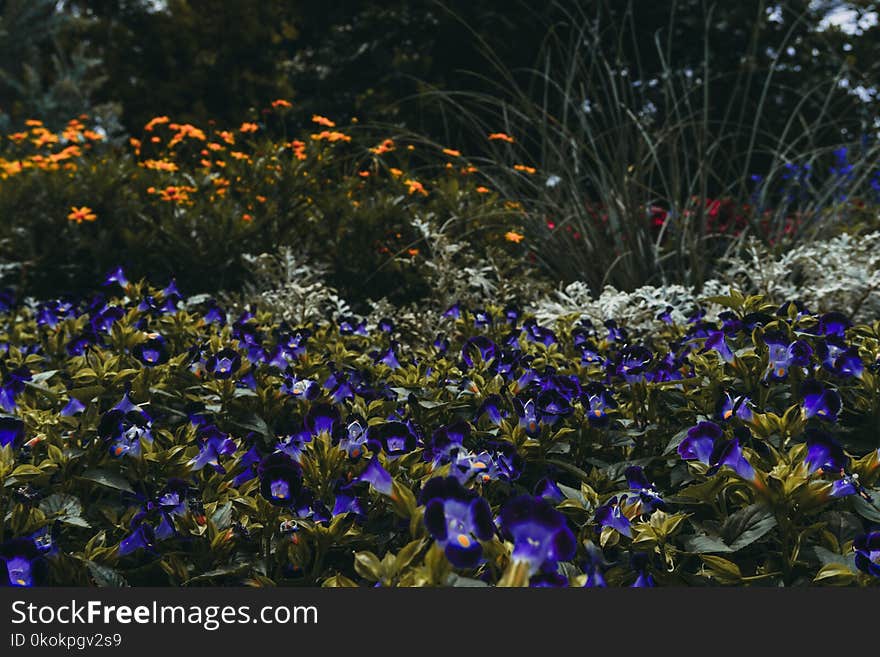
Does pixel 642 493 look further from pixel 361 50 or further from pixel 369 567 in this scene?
pixel 361 50

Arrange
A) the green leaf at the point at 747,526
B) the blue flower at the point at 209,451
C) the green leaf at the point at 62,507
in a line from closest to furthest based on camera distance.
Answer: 1. the green leaf at the point at 747,526
2. the green leaf at the point at 62,507
3. the blue flower at the point at 209,451

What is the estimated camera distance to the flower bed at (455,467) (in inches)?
50.1

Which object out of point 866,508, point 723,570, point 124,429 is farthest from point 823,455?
point 124,429

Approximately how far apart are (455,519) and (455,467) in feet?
1.15

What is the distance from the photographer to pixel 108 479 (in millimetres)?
1559

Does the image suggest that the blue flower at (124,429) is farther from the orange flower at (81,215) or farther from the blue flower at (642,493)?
the orange flower at (81,215)

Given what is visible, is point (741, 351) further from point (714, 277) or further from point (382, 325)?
point (714, 277)

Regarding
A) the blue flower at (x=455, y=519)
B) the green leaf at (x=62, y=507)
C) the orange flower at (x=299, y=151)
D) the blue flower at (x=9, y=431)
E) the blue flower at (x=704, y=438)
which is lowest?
the orange flower at (x=299, y=151)

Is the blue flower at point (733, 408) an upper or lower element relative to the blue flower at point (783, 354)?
lower

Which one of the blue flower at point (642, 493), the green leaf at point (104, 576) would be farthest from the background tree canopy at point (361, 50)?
the green leaf at point (104, 576)

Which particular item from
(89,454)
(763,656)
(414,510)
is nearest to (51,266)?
(89,454)

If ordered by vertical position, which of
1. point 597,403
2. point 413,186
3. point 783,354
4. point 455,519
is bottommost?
point 413,186

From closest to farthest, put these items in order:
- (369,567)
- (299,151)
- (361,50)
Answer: (369,567), (299,151), (361,50)

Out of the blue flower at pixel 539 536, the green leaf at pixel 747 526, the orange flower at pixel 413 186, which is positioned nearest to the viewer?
the blue flower at pixel 539 536
